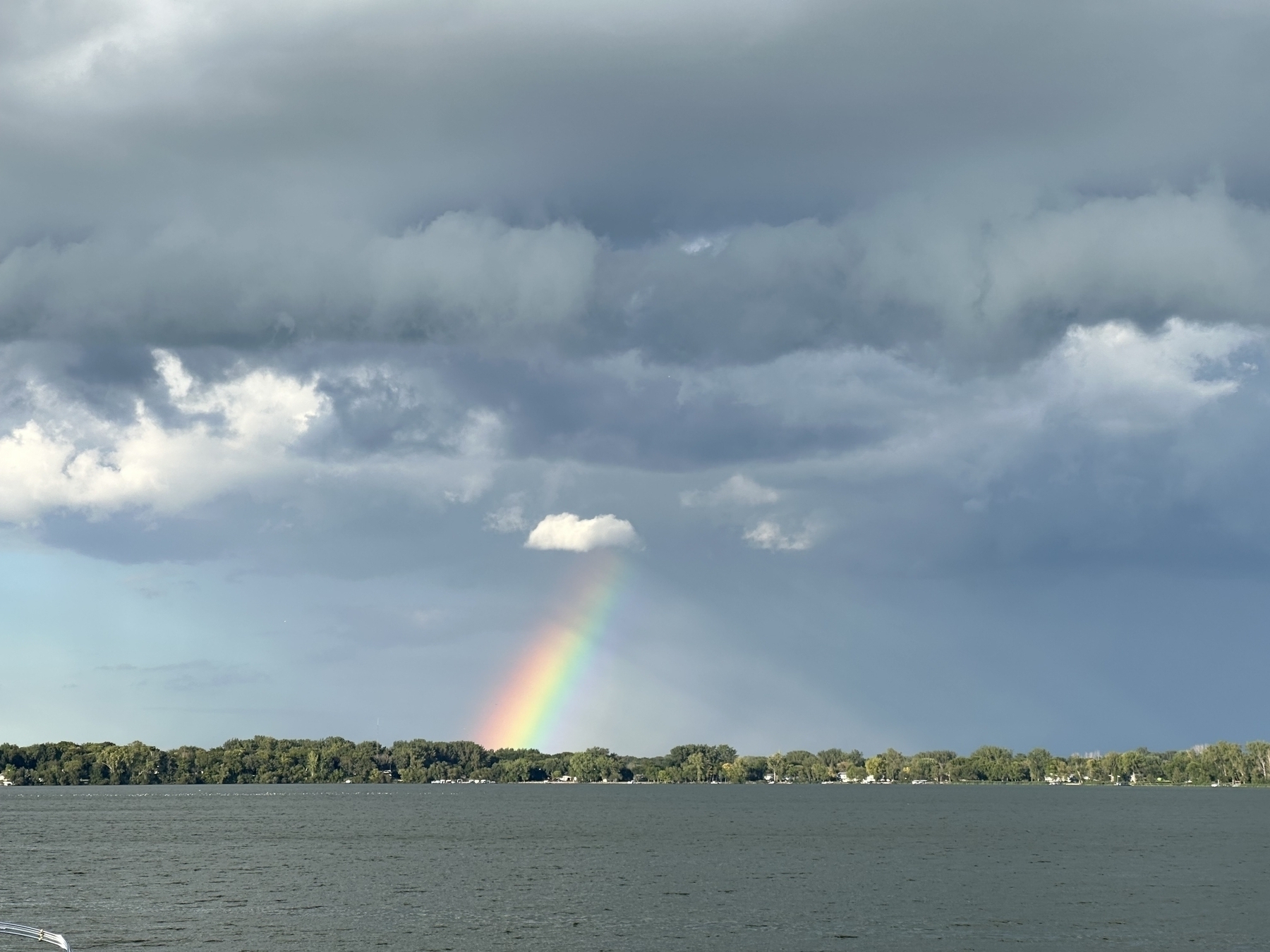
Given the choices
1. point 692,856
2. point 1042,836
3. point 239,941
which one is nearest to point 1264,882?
point 692,856

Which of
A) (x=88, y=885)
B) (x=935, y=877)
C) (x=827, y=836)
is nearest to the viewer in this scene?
(x=88, y=885)

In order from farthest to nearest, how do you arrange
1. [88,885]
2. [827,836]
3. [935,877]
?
[827,836] → [935,877] → [88,885]

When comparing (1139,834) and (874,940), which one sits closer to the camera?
(874,940)

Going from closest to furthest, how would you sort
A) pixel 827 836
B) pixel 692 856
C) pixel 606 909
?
pixel 606 909 → pixel 692 856 → pixel 827 836

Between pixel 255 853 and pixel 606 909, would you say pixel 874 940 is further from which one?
pixel 255 853

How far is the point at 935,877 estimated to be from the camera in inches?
4712

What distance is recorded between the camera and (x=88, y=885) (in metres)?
109

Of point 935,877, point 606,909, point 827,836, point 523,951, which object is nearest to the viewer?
point 523,951

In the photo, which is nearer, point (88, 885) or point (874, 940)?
point (874, 940)

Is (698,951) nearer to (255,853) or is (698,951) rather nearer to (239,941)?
(239,941)

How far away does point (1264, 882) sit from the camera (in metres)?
114

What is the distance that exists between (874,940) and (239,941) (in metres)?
39.1

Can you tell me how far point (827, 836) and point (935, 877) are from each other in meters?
66.2

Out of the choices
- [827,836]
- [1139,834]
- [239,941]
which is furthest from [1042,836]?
[239,941]
